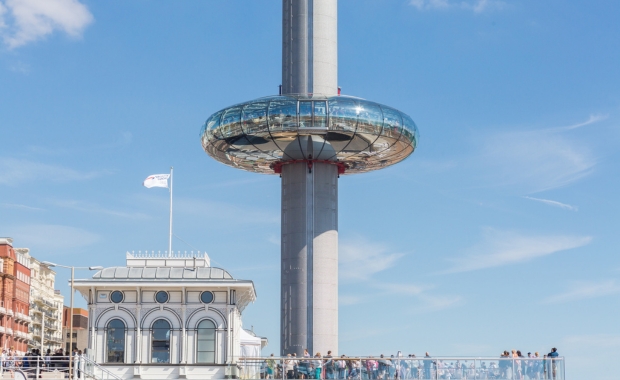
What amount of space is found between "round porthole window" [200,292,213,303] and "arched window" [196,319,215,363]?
1.05m

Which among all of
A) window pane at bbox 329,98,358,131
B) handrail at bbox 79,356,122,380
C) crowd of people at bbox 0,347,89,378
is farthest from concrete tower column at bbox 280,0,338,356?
crowd of people at bbox 0,347,89,378

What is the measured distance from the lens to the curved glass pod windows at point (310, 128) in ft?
195

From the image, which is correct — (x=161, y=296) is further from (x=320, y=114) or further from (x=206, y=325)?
(x=320, y=114)

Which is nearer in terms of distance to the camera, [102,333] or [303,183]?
[102,333]

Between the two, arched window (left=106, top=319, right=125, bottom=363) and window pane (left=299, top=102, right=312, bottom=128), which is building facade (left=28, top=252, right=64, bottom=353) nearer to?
arched window (left=106, top=319, right=125, bottom=363)

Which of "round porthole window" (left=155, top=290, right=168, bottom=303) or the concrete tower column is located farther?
the concrete tower column

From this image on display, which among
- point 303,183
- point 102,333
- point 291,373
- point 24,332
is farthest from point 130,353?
point 24,332

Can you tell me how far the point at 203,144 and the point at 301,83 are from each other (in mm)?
7528

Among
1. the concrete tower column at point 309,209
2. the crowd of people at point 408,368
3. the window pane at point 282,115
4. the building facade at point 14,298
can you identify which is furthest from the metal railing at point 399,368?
the building facade at point 14,298

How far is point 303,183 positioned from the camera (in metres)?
62.3

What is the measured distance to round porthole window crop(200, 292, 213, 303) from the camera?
188 ft

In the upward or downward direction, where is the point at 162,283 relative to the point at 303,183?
downward

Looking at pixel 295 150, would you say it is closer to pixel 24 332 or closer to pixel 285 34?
pixel 285 34

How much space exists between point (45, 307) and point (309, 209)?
116610 mm
